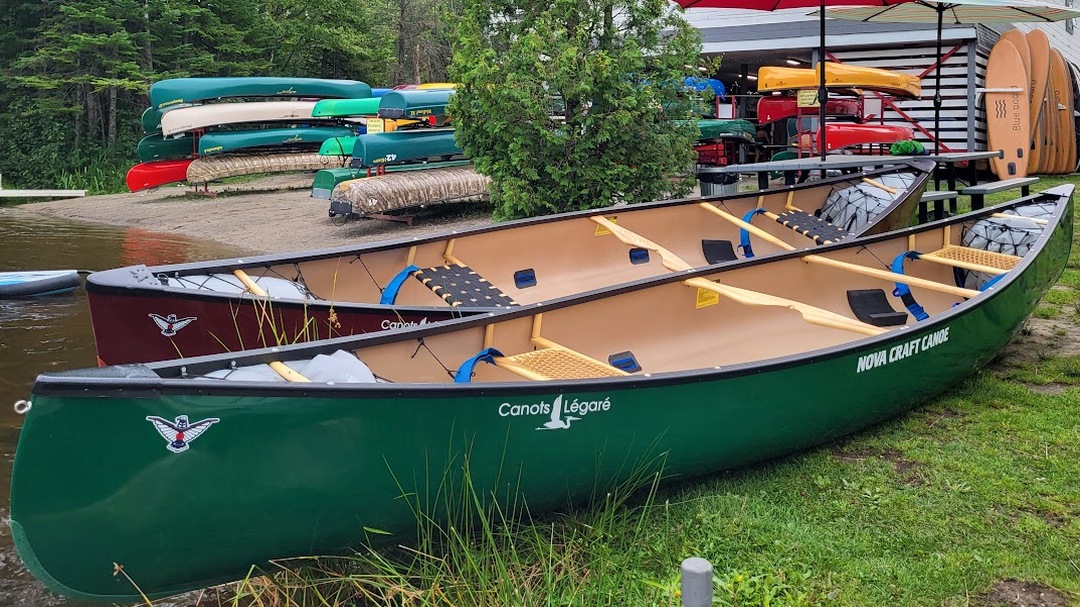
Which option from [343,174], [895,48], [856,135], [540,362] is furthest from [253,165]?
[540,362]

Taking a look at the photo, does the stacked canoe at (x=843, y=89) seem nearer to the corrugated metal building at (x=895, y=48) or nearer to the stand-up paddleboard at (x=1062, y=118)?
the corrugated metal building at (x=895, y=48)

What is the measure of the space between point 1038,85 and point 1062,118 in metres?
1.31

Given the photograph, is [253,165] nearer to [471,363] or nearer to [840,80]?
[840,80]

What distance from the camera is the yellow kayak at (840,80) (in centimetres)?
1199

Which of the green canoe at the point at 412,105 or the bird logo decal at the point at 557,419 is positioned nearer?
the bird logo decal at the point at 557,419

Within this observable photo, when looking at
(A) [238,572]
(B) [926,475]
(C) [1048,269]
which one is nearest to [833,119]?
(C) [1048,269]

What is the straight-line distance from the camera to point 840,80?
1196cm

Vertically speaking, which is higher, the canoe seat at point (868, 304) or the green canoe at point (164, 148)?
the green canoe at point (164, 148)

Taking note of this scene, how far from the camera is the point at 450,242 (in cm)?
655

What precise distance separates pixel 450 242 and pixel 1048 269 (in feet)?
13.7

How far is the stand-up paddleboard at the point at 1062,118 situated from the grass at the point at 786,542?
42.6 feet

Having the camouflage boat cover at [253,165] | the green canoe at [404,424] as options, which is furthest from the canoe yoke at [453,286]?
the camouflage boat cover at [253,165]

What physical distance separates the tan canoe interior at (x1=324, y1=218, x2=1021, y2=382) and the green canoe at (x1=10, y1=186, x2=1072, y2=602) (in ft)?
0.05

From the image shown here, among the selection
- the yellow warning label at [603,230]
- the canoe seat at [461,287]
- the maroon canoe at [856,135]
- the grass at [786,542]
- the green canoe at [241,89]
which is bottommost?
the grass at [786,542]
